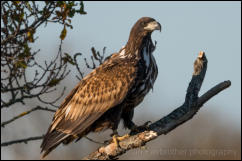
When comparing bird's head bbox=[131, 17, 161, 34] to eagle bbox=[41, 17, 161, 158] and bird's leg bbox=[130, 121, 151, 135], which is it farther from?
bird's leg bbox=[130, 121, 151, 135]

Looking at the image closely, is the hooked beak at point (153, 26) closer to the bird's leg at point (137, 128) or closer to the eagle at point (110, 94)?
the eagle at point (110, 94)

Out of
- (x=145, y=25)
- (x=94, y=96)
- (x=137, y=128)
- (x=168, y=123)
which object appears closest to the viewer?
(x=168, y=123)

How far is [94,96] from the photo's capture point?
10.5m

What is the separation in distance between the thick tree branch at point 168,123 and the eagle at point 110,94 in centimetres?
56

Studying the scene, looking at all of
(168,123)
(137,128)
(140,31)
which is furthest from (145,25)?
(168,123)

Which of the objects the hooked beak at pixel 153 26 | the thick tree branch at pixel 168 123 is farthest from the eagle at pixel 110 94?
the thick tree branch at pixel 168 123

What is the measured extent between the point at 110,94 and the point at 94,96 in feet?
1.15

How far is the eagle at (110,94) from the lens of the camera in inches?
393

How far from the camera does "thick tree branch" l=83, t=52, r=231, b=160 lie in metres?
9.02

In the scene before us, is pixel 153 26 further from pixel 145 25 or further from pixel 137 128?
pixel 137 128

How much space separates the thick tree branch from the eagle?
0.56m

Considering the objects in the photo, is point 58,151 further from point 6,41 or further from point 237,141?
point 6,41

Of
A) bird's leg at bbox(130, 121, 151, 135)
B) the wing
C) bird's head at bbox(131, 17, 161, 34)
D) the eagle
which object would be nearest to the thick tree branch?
bird's leg at bbox(130, 121, 151, 135)

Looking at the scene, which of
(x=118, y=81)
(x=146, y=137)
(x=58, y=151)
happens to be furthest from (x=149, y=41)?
(x=58, y=151)
